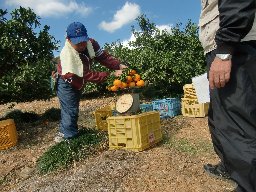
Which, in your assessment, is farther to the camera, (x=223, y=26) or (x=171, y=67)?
(x=171, y=67)

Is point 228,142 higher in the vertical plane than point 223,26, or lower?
lower

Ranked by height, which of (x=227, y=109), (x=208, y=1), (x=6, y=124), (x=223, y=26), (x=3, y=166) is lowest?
(x=3, y=166)

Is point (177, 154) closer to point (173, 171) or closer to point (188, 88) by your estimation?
point (173, 171)

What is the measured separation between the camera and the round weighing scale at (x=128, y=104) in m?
6.01

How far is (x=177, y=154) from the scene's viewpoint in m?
5.59

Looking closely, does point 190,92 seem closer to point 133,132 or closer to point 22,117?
point 133,132

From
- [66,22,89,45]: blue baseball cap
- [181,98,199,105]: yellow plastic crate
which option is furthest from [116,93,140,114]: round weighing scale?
[181,98,199,105]: yellow plastic crate

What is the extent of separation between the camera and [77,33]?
6031 millimetres

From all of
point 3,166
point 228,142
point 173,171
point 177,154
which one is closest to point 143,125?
point 177,154

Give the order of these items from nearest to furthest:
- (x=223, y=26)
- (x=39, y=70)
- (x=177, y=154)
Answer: (x=223, y=26) → (x=177, y=154) → (x=39, y=70)

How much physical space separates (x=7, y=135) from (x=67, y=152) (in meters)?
1.90

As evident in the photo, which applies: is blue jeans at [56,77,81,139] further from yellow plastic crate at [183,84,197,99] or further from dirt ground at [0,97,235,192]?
yellow plastic crate at [183,84,197,99]

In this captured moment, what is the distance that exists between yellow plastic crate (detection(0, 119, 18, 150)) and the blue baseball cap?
7.79 feet

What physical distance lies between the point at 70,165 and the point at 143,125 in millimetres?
1305
